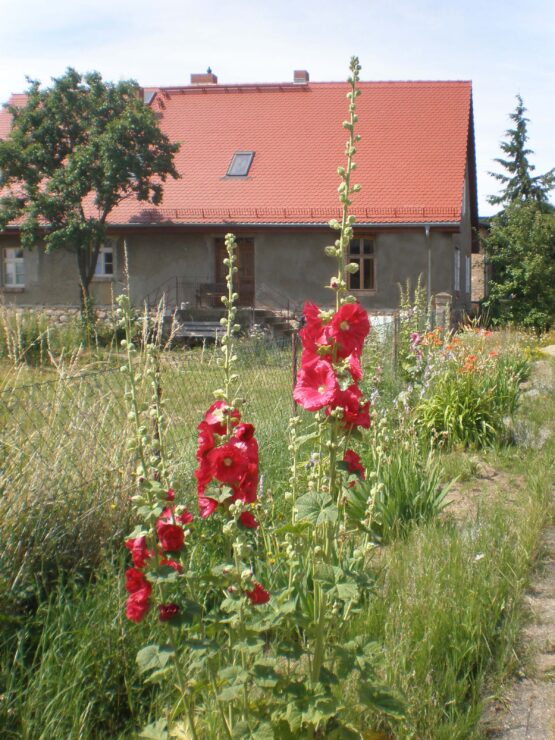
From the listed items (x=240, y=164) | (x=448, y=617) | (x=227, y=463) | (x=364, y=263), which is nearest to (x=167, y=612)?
(x=227, y=463)

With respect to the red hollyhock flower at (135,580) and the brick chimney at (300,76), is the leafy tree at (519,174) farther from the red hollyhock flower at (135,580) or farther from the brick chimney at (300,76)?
the red hollyhock flower at (135,580)

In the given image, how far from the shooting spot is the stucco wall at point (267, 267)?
23312 millimetres

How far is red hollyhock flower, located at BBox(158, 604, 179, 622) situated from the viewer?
230cm

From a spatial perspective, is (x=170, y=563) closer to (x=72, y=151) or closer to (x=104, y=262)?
(x=72, y=151)

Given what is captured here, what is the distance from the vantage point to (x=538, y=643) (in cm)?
363

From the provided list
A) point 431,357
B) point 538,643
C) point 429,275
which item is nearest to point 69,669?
point 538,643

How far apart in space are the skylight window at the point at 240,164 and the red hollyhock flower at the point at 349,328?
23.6 m

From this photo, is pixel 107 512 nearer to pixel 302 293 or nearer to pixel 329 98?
pixel 302 293

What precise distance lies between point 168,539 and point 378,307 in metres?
21.7

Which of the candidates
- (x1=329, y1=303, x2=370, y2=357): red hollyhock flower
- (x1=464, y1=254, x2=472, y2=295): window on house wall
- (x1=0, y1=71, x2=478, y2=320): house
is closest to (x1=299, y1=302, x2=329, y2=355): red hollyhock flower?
(x1=329, y1=303, x2=370, y2=357): red hollyhock flower

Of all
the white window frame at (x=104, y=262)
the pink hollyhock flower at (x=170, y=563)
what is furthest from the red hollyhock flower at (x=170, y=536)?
the white window frame at (x=104, y=262)

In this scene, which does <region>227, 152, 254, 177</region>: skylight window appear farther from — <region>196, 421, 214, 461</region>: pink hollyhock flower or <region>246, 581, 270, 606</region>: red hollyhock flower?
<region>246, 581, 270, 606</region>: red hollyhock flower

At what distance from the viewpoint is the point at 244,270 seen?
25.0 m

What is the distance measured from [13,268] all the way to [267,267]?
8.11 meters
